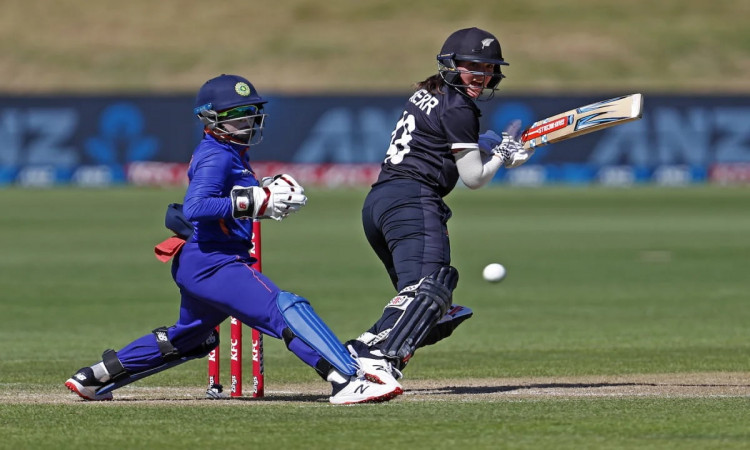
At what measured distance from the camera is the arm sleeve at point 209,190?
7.84 metres

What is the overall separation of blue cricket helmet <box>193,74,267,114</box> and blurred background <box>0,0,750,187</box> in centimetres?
2966

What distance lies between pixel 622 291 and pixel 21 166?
2760 centimetres

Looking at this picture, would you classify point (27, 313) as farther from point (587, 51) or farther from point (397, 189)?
point (587, 51)

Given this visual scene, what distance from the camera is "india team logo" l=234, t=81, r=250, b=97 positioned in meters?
8.30

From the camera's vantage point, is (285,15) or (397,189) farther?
(285,15)

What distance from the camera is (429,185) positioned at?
28.5 ft

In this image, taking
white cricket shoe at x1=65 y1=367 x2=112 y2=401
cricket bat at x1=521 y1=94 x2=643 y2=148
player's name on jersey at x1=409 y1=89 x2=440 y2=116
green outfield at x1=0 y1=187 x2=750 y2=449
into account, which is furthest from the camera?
cricket bat at x1=521 y1=94 x2=643 y2=148

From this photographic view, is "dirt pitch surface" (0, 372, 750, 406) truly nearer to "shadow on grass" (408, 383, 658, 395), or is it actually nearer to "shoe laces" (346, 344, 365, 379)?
"shadow on grass" (408, 383, 658, 395)

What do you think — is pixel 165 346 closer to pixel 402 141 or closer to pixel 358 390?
pixel 358 390

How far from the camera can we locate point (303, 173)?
134 ft

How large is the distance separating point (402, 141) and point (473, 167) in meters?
0.57

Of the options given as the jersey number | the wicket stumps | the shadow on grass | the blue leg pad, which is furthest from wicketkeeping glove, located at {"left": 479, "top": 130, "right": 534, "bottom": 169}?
the blue leg pad

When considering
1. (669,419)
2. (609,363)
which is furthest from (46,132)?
(669,419)

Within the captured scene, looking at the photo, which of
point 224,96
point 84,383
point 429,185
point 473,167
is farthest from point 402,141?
point 84,383
